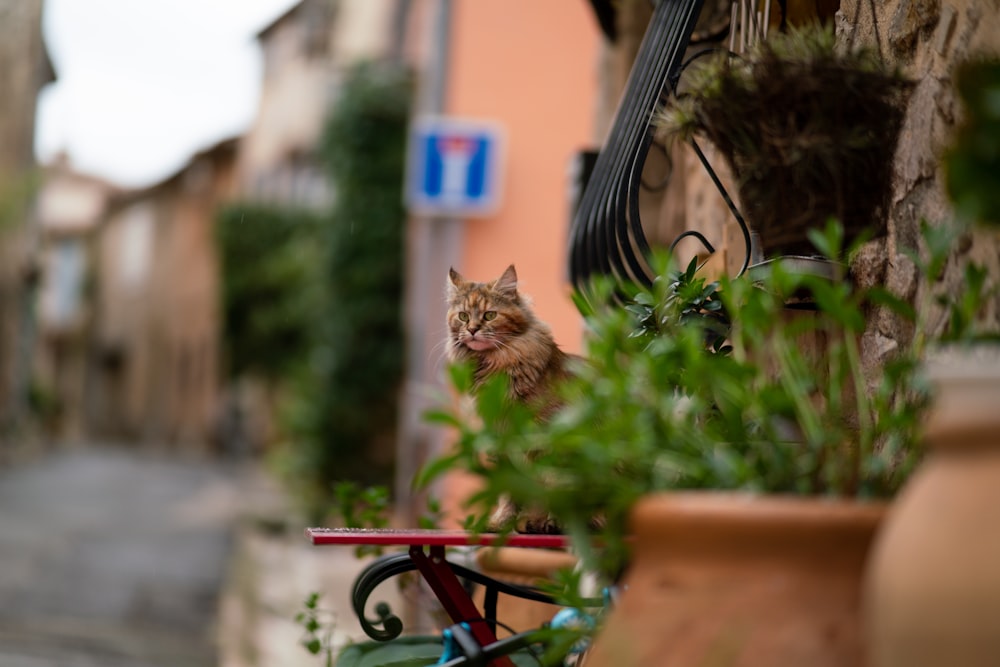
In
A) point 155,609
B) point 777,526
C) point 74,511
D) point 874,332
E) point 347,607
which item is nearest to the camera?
point 777,526

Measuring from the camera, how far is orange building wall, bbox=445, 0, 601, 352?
30.6ft

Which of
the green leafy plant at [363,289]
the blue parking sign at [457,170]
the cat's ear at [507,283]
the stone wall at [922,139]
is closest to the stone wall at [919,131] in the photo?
the stone wall at [922,139]

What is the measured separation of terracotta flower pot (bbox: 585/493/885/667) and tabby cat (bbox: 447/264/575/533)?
1037 millimetres

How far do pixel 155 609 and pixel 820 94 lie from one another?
7.11 metres

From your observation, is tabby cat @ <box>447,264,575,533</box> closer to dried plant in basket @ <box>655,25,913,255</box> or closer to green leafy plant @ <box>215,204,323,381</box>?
dried plant in basket @ <box>655,25,913,255</box>

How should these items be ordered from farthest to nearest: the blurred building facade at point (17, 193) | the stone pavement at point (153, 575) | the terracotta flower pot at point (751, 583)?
the blurred building facade at point (17, 193), the stone pavement at point (153, 575), the terracotta flower pot at point (751, 583)

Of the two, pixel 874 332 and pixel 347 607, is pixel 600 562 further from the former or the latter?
pixel 347 607

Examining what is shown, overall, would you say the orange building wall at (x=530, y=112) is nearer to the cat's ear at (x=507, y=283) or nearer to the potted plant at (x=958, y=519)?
the cat's ear at (x=507, y=283)

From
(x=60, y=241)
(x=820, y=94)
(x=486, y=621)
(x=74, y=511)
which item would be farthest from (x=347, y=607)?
(x=60, y=241)

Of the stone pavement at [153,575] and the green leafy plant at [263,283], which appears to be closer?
the stone pavement at [153,575]

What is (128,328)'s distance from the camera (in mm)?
31594

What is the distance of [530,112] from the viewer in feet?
31.3

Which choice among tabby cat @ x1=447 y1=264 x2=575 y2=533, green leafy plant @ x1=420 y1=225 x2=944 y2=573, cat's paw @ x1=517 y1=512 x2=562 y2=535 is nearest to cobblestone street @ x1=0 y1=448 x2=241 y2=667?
tabby cat @ x1=447 y1=264 x2=575 y2=533

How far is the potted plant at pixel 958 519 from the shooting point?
105cm
